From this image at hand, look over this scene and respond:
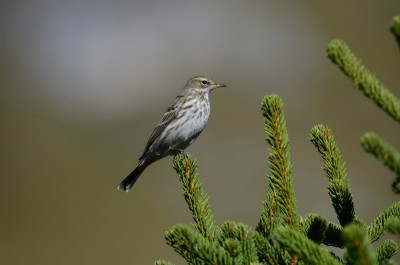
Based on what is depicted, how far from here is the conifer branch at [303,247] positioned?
171 centimetres

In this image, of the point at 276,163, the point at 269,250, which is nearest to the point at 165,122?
the point at 276,163

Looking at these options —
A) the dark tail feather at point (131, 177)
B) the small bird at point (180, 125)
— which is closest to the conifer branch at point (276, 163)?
the small bird at point (180, 125)

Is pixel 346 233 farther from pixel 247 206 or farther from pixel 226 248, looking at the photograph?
pixel 247 206

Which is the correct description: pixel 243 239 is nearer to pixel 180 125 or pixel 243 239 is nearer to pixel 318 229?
pixel 318 229

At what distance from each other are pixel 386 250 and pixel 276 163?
0.44 m

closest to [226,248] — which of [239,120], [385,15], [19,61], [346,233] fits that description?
[346,233]

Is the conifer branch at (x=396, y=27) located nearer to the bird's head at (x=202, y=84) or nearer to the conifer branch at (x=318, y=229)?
the conifer branch at (x=318, y=229)

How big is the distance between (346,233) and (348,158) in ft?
39.1

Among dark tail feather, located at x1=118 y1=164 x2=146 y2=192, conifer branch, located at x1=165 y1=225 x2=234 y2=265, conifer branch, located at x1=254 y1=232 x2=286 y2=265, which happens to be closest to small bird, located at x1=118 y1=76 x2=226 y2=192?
dark tail feather, located at x1=118 y1=164 x2=146 y2=192

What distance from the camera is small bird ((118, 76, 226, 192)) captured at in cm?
689

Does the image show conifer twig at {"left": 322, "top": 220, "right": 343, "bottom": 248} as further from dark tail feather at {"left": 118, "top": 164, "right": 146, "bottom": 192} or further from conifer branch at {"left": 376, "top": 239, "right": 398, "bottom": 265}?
dark tail feather at {"left": 118, "top": 164, "right": 146, "bottom": 192}

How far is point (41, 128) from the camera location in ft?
56.9

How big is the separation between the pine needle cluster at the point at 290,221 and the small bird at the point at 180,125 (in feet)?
14.1

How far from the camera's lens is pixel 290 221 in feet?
7.27
